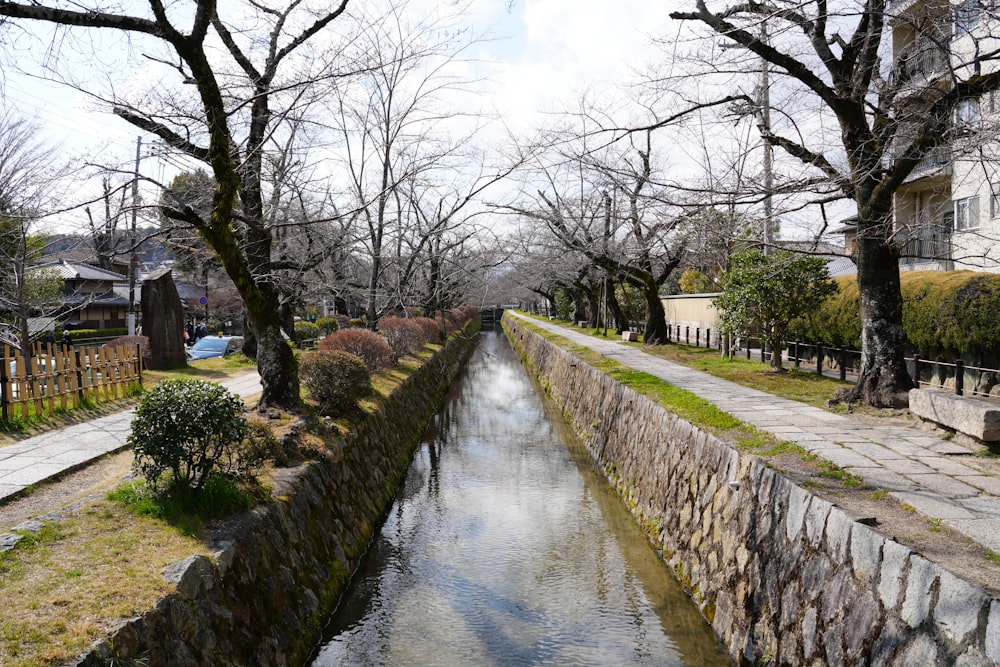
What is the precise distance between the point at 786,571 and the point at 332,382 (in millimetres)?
7396

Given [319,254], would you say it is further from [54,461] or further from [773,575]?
[773,575]

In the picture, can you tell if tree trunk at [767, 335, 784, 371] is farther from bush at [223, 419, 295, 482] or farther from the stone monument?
the stone monument

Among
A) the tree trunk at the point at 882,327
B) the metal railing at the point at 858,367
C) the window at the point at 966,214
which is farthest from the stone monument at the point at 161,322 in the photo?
the window at the point at 966,214

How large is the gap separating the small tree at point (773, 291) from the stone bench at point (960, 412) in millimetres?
5447

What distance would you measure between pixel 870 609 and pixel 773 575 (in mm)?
1402

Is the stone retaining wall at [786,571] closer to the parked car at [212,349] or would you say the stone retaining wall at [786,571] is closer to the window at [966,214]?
the window at [966,214]

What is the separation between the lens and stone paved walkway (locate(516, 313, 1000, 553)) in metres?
5.04

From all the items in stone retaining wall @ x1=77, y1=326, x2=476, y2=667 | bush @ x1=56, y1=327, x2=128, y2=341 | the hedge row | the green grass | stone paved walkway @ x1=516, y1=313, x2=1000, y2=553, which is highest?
the hedge row

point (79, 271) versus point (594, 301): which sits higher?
point (79, 271)

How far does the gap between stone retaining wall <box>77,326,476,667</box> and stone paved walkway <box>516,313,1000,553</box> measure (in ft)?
17.4

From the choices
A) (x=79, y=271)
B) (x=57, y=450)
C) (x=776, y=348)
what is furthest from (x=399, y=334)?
(x=79, y=271)

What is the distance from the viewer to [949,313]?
38.4 ft

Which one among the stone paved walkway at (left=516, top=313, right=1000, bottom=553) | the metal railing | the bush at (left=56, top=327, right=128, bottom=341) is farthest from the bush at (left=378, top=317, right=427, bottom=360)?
the bush at (left=56, top=327, right=128, bottom=341)

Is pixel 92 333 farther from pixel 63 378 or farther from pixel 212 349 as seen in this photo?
pixel 63 378
